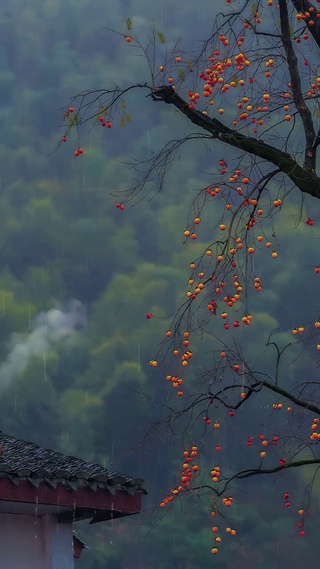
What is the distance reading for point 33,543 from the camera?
8.89m

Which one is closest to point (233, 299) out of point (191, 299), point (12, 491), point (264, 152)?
point (191, 299)

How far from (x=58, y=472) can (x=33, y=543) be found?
905mm

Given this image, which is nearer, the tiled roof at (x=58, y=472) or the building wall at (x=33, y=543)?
the tiled roof at (x=58, y=472)

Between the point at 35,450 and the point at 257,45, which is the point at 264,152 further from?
the point at 35,450

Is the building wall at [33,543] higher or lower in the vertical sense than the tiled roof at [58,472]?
lower

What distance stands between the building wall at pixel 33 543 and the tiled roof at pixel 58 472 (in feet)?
1.73

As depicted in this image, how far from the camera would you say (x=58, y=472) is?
8461mm

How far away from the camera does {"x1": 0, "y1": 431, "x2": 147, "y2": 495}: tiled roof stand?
27.2 ft

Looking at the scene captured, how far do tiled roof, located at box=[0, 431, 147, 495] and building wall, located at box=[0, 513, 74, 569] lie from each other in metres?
0.53

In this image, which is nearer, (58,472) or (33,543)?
(58,472)

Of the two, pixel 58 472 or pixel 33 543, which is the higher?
pixel 58 472

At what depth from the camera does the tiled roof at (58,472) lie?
8.30m

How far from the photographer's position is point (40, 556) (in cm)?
887

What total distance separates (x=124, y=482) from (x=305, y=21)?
4561mm
